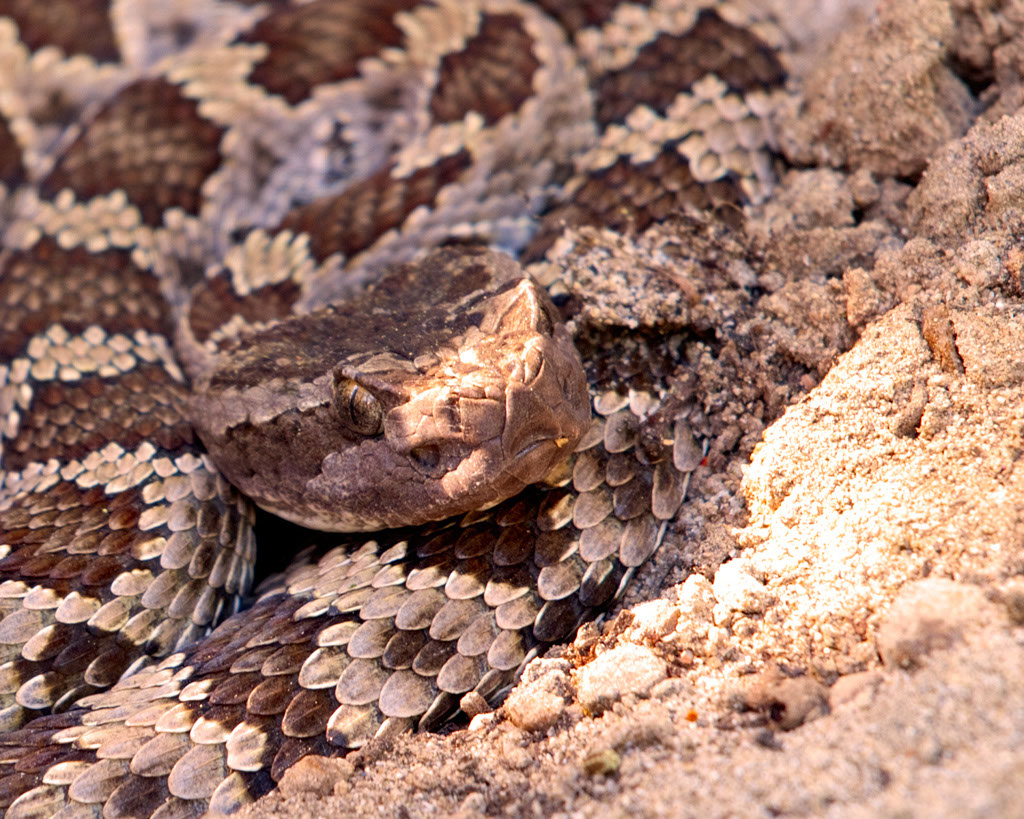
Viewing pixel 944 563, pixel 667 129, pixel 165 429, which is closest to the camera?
pixel 944 563

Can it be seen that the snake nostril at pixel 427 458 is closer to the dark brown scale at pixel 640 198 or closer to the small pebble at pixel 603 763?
the small pebble at pixel 603 763

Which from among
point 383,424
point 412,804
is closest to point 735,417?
point 383,424

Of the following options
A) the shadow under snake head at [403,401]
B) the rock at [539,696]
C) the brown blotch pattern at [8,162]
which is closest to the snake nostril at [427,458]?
the shadow under snake head at [403,401]

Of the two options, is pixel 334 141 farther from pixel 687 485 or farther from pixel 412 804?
pixel 412 804

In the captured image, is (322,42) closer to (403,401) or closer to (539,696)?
(403,401)

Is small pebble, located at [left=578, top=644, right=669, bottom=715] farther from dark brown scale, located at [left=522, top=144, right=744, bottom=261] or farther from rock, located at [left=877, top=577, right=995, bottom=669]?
dark brown scale, located at [left=522, top=144, right=744, bottom=261]

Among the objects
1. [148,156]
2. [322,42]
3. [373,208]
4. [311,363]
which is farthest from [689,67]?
[148,156]
